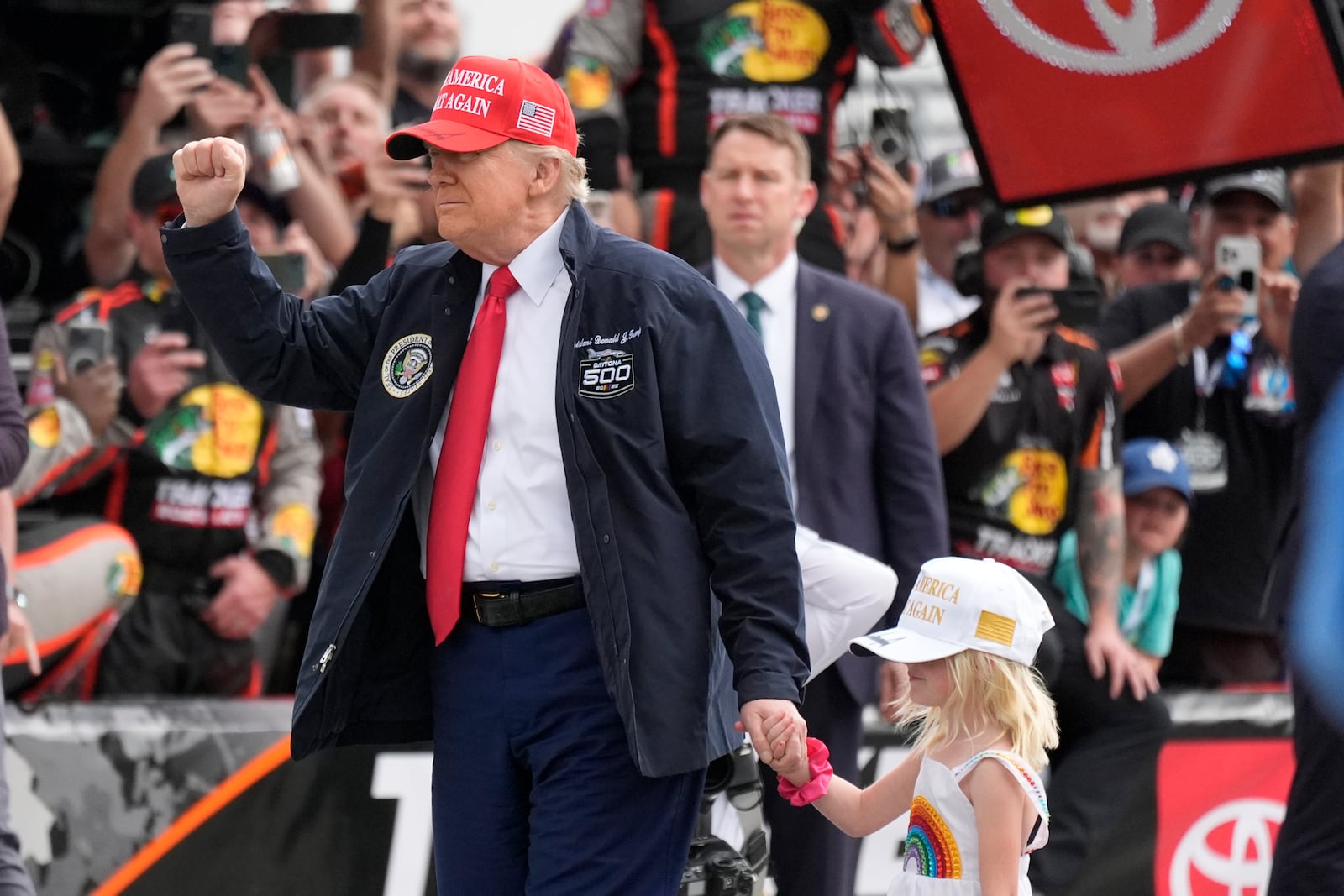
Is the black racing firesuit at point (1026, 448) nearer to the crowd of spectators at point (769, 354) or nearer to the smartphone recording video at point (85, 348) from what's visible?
Answer: the crowd of spectators at point (769, 354)

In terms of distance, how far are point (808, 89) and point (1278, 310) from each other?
1.68 meters

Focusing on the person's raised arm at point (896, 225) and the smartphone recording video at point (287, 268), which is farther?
the person's raised arm at point (896, 225)

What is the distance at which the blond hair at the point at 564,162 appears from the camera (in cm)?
343

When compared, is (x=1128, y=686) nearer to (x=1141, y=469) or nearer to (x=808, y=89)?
(x=1141, y=469)

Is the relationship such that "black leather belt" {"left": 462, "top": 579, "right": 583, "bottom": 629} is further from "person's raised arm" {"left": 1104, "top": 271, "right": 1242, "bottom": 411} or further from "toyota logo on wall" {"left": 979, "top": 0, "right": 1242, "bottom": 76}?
"person's raised arm" {"left": 1104, "top": 271, "right": 1242, "bottom": 411}

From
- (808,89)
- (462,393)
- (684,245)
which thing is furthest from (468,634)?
(808,89)

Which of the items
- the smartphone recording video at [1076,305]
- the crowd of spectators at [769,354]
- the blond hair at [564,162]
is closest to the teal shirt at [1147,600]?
the crowd of spectators at [769,354]

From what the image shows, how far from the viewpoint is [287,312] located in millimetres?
3492

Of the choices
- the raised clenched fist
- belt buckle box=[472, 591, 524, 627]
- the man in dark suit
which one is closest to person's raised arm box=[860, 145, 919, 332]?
the man in dark suit

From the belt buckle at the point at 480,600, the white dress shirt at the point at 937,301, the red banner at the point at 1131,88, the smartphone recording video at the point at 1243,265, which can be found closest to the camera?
the belt buckle at the point at 480,600

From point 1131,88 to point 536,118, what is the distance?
1267 mm

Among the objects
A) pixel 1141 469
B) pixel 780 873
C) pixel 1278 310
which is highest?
pixel 1278 310

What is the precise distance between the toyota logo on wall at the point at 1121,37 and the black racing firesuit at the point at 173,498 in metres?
2.58

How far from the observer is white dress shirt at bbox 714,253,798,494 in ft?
16.0
